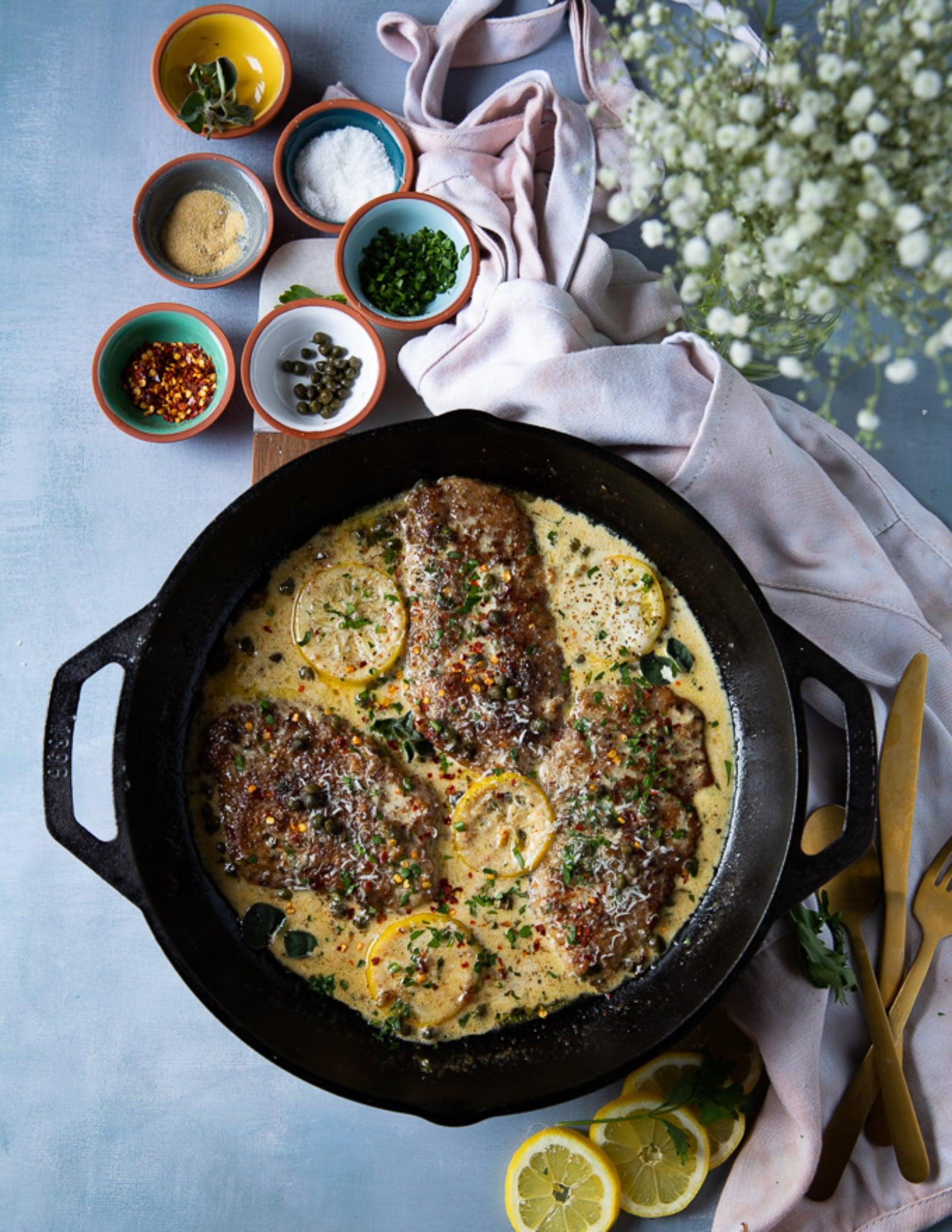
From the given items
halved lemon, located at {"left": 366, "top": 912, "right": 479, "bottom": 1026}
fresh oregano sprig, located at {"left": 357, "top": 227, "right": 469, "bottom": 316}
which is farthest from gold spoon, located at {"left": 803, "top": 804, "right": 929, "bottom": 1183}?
fresh oregano sprig, located at {"left": 357, "top": 227, "right": 469, "bottom": 316}

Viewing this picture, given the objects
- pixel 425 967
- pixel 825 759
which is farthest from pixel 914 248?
pixel 425 967

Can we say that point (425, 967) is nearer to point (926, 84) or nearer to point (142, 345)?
point (142, 345)

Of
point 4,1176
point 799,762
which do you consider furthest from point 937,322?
point 4,1176

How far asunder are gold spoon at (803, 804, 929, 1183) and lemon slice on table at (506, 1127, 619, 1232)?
94 centimetres

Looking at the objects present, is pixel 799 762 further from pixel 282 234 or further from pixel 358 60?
pixel 358 60

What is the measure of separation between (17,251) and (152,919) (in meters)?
2.64

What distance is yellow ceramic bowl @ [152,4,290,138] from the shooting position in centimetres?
402

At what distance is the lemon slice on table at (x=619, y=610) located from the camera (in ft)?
12.2

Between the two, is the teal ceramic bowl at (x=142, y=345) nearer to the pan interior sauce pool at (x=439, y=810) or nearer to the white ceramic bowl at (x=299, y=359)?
the white ceramic bowl at (x=299, y=359)

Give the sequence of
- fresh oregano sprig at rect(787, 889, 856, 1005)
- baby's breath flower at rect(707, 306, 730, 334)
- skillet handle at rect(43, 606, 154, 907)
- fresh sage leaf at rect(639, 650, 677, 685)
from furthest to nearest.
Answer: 1. fresh sage leaf at rect(639, 650, 677, 685)
2. fresh oregano sprig at rect(787, 889, 856, 1005)
3. skillet handle at rect(43, 606, 154, 907)
4. baby's breath flower at rect(707, 306, 730, 334)

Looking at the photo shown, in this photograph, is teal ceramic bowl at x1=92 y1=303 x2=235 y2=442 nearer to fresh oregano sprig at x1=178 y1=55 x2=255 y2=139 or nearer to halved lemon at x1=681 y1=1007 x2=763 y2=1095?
fresh oregano sprig at x1=178 y1=55 x2=255 y2=139

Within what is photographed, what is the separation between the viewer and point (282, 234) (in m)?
4.16

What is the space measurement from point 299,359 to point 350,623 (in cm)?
105

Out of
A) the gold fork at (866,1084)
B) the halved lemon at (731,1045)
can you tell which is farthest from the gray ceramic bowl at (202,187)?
the gold fork at (866,1084)
